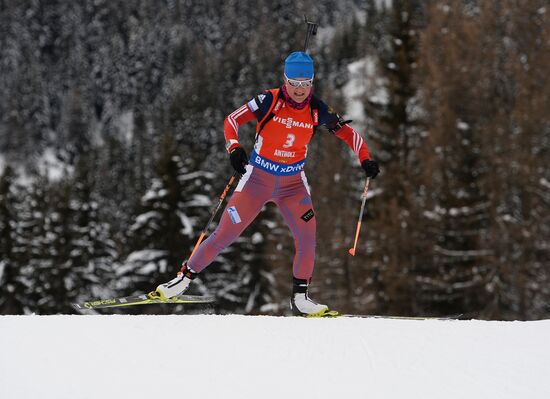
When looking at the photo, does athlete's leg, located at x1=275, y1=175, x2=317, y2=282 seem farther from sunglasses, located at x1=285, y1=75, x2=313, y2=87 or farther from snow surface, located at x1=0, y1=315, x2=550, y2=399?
snow surface, located at x1=0, y1=315, x2=550, y2=399

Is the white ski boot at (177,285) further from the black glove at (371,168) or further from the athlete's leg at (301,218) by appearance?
the black glove at (371,168)

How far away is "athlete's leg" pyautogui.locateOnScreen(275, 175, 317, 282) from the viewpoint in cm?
562

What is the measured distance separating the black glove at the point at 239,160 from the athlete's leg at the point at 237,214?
0.39 meters

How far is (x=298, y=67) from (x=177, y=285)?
2266mm

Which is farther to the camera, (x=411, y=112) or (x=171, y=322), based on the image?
(x=411, y=112)

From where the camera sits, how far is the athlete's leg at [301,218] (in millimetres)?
5617

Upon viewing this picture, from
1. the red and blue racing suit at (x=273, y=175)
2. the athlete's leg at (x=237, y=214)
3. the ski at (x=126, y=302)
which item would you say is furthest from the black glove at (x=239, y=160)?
the ski at (x=126, y=302)

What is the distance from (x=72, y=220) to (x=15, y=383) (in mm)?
31254

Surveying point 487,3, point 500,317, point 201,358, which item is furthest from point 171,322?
point 487,3

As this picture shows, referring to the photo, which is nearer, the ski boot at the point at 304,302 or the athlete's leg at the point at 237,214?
the athlete's leg at the point at 237,214

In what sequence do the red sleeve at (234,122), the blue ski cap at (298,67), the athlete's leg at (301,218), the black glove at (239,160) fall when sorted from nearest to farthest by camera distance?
the black glove at (239,160) → the blue ski cap at (298,67) → the red sleeve at (234,122) → the athlete's leg at (301,218)

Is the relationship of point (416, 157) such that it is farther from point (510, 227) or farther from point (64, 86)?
point (64, 86)

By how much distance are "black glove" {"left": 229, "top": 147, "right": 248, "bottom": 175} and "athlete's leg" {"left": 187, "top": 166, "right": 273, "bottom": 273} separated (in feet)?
1.28

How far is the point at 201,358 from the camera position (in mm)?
3461
